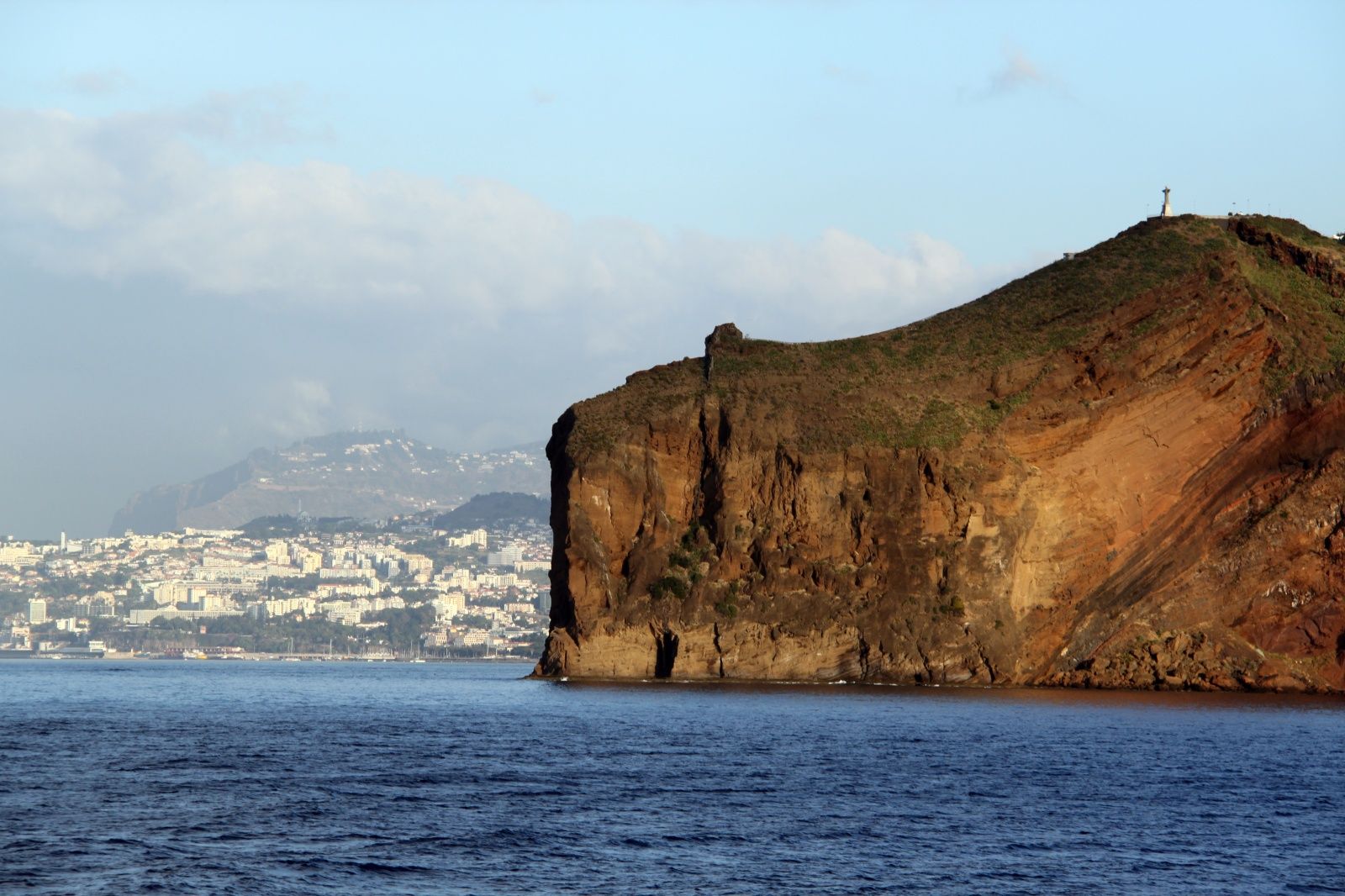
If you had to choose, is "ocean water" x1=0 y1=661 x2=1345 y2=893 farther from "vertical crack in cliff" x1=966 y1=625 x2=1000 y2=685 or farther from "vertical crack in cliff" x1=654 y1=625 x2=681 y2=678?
"vertical crack in cliff" x1=654 y1=625 x2=681 y2=678

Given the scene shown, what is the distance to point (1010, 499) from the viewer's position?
Answer: 97.1 metres

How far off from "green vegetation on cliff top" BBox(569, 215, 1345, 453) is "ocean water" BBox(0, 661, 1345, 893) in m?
27.4

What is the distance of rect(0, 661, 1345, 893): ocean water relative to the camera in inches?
1351

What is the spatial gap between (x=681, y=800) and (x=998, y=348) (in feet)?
209

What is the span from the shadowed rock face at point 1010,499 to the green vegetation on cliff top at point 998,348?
0.19 m

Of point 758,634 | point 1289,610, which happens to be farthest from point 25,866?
point 1289,610

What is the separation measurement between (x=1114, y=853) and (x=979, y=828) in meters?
3.78

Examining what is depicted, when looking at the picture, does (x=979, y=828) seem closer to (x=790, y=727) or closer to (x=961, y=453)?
(x=790, y=727)

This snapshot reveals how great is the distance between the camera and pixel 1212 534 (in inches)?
3762

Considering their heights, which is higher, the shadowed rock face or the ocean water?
the shadowed rock face

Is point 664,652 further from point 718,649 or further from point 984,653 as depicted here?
point 984,653

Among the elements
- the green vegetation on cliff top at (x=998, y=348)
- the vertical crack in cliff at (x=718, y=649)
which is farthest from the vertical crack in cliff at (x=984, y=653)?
the vertical crack in cliff at (x=718, y=649)

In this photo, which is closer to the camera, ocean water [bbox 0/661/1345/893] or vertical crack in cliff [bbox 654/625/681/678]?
ocean water [bbox 0/661/1345/893]

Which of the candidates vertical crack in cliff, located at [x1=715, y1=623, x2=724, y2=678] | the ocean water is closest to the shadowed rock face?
vertical crack in cliff, located at [x1=715, y1=623, x2=724, y2=678]
